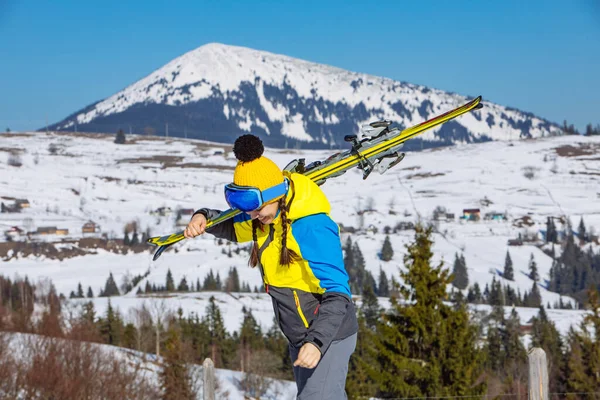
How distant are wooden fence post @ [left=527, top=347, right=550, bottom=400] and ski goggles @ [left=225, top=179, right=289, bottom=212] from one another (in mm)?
2727

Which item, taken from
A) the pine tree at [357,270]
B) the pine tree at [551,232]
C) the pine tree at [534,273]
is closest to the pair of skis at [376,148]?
the pine tree at [357,270]

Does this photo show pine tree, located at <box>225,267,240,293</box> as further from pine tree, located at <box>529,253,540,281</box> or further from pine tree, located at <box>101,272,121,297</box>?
pine tree, located at <box>529,253,540,281</box>

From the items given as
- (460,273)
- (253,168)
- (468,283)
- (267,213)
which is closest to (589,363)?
(267,213)

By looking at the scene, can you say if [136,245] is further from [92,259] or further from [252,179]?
[252,179]

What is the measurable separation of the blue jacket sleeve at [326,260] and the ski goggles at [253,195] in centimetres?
24

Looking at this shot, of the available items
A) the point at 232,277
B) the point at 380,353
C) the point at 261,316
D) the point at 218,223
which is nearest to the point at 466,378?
the point at 380,353

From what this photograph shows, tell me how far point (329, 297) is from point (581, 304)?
16090 centimetres

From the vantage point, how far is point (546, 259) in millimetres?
189375

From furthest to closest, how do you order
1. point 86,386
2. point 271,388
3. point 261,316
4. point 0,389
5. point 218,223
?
point 261,316
point 271,388
point 86,386
point 0,389
point 218,223

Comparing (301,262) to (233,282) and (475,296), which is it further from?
(233,282)

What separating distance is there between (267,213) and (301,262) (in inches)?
15.6

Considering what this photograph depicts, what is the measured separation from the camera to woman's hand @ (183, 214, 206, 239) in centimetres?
536

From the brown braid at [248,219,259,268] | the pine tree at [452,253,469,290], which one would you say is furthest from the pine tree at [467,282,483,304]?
the brown braid at [248,219,259,268]

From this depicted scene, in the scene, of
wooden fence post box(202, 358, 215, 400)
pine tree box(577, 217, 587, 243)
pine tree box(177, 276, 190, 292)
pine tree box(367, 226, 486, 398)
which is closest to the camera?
wooden fence post box(202, 358, 215, 400)
